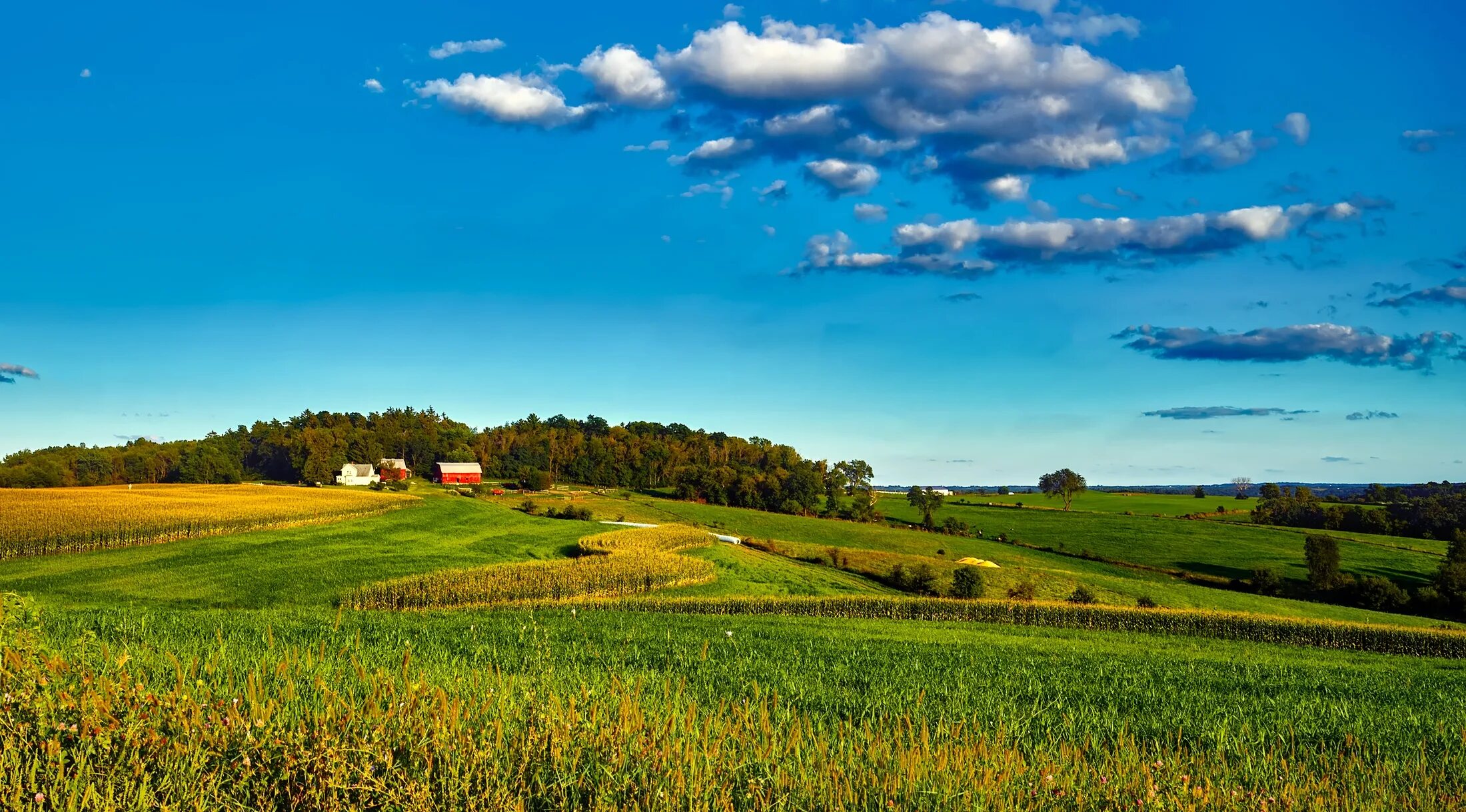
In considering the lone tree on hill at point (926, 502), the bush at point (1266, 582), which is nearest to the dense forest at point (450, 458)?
the lone tree on hill at point (926, 502)

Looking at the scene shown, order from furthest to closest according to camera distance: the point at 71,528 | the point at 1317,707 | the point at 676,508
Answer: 1. the point at 676,508
2. the point at 71,528
3. the point at 1317,707

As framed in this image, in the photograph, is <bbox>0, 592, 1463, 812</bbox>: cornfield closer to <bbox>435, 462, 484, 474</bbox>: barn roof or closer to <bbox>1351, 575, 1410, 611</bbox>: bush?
<bbox>1351, 575, 1410, 611</bbox>: bush

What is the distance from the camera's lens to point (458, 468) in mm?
131625

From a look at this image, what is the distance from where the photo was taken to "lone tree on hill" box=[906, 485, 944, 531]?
100562 mm

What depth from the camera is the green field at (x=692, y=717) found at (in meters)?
4.21

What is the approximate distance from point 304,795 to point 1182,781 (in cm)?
474

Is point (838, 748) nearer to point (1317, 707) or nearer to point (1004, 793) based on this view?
point (1004, 793)

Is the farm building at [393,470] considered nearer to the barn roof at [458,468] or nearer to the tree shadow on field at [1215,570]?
the barn roof at [458,468]

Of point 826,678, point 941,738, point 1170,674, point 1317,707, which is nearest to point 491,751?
point 941,738

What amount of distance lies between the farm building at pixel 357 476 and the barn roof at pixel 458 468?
9306 mm

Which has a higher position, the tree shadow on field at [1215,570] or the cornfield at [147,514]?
the cornfield at [147,514]

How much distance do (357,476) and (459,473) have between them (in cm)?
1498

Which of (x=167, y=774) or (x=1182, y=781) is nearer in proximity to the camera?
(x=167, y=774)

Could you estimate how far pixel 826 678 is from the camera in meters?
11.0
